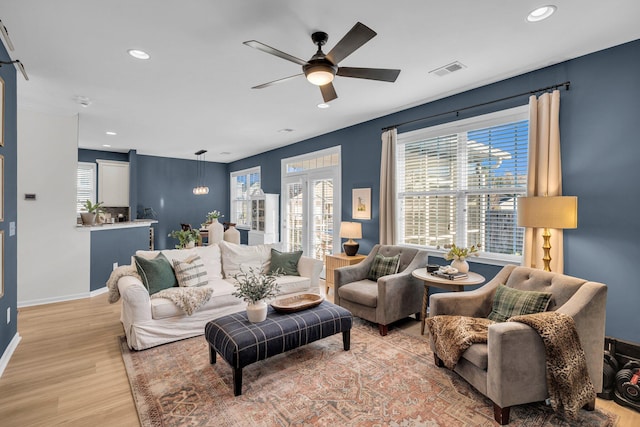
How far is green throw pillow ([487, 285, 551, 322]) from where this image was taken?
2.31m

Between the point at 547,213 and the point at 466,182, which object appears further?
the point at 466,182

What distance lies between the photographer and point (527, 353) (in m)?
1.98

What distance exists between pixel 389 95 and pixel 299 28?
1.81 meters

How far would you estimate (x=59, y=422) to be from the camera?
204 centimetres

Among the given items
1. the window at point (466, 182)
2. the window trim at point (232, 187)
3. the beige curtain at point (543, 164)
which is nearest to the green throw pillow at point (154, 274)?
the window at point (466, 182)

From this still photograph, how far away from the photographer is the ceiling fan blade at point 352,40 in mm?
1854

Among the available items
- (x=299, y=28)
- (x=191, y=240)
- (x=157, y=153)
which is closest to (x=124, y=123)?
(x=191, y=240)

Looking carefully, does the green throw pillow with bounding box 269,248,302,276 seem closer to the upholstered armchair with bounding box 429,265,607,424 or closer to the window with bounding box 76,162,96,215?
the upholstered armchair with bounding box 429,265,607,424

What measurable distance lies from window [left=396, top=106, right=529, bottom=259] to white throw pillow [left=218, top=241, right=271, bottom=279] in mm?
2022

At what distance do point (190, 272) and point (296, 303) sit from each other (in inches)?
56.5

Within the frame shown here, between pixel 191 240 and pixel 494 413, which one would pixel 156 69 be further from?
pixel 494 413

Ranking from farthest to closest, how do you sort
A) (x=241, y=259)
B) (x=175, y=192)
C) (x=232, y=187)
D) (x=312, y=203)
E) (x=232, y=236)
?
1. (x=232, y=187)
2. (x=175, y=192)
3. (x=312, y=203)
4. (x=232, y=236)
5. (x=241, y=259)

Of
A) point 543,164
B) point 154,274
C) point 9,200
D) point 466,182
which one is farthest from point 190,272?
point 543,164

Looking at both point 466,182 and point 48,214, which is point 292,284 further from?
point 48,214
